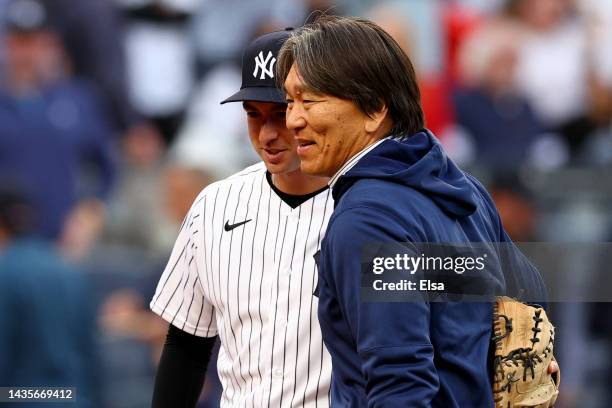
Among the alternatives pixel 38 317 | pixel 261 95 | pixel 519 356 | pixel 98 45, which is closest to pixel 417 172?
pixel 519 356

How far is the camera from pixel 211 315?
10.3ft

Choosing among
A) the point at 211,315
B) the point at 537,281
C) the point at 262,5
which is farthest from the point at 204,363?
the point at 262,5

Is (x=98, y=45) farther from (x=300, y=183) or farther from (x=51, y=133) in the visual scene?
(x=300, y=183)

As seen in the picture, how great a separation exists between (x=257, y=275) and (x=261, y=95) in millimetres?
447

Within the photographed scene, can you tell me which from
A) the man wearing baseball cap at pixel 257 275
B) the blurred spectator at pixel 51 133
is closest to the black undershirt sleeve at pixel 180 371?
the man wearing baseball cap at pixel 257 275

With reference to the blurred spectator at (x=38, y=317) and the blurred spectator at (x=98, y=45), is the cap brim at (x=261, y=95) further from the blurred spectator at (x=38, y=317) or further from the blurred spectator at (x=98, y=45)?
the blurred spectator at (x=98, y=45)

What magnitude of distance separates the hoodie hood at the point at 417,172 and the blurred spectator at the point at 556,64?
5.17 metres

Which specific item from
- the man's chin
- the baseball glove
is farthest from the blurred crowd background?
the baseball glove

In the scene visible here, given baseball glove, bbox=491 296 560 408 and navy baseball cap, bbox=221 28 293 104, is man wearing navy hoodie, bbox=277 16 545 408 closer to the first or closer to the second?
baseball glove, bbox=491 296 560 408

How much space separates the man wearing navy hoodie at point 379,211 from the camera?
2.18m

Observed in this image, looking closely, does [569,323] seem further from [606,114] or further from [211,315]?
[211,315]

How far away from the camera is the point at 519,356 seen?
2408 millimetres

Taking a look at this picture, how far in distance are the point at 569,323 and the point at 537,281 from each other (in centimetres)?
329

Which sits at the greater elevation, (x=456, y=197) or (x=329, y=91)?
(x=329, y=91)
